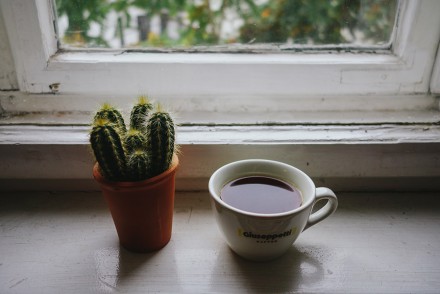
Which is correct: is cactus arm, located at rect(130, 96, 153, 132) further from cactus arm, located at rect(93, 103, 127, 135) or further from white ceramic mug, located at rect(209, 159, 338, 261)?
white ceramic mug, located at rect(209, 159, 338, 261)

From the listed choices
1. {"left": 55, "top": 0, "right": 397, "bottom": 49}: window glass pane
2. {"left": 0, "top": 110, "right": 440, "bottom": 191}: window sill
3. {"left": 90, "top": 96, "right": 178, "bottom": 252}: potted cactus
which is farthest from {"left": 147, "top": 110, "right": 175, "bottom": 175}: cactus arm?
{"left": 55, "top": 0, "right": 397, "bottom": 49}: window glass pane

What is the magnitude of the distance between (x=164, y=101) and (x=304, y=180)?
13.0 inches

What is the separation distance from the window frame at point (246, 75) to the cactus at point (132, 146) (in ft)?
0.68

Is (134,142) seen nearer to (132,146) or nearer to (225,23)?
(132,146)

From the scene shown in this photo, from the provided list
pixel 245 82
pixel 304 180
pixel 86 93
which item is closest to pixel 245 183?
pixel 304 180

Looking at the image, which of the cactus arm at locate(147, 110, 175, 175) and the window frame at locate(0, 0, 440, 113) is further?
the window frame at locate(0, 0, 440, 113)

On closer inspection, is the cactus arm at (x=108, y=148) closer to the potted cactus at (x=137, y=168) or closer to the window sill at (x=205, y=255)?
the potted cactus at (x=137, y=168)

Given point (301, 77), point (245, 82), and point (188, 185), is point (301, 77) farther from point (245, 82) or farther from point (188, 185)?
point (188, 185)

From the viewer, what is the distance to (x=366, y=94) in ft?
2.37

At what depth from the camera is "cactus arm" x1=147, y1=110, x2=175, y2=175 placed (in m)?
0.48

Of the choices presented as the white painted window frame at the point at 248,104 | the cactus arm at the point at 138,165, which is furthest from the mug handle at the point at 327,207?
the cactus arm at the point at 138,165

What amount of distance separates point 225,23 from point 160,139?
1.14ft

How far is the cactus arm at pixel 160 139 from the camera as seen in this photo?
1.57 feet

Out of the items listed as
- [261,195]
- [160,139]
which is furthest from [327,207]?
[160,139]
